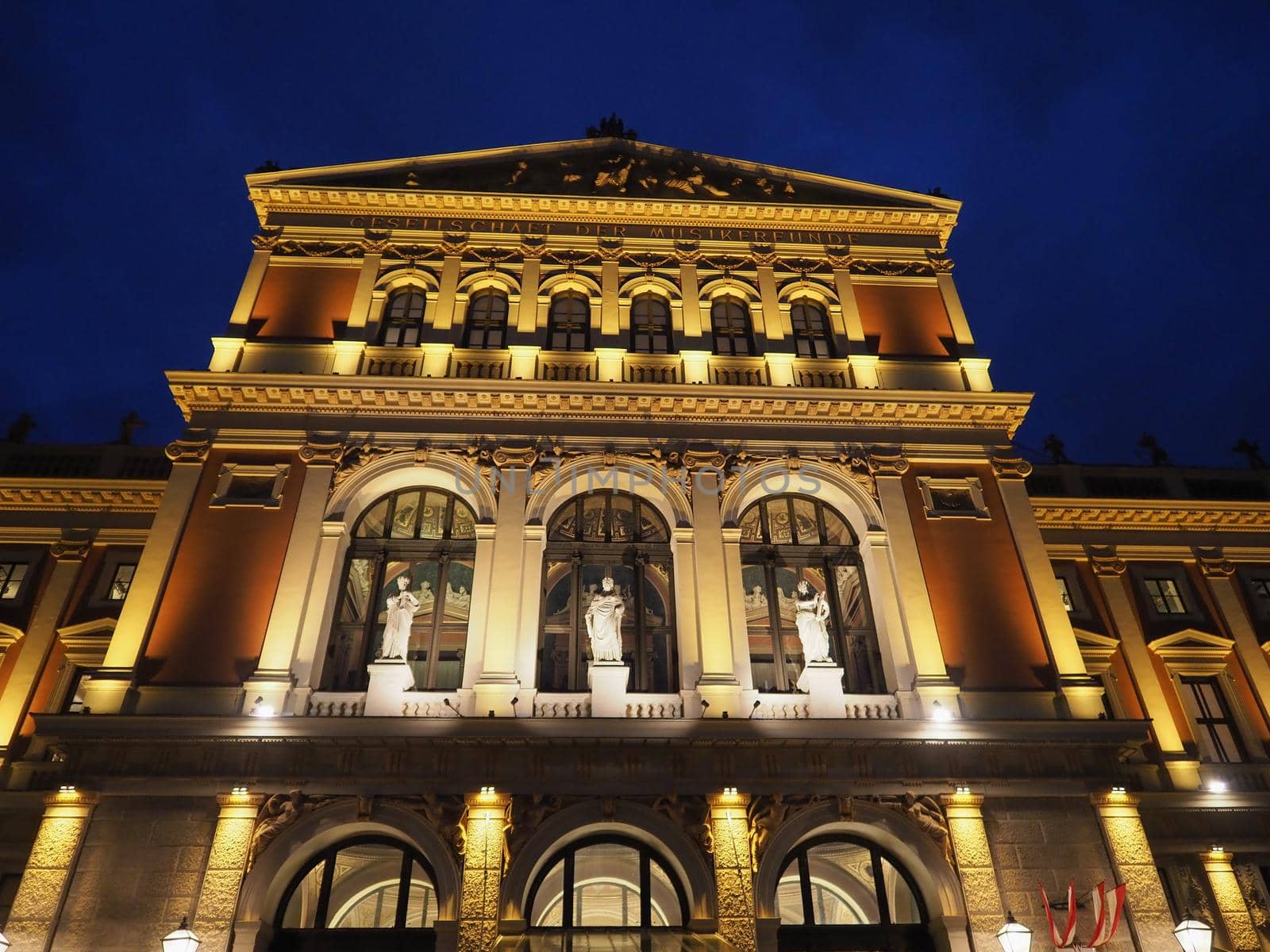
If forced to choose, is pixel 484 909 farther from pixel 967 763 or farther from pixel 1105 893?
pixel 1105 893

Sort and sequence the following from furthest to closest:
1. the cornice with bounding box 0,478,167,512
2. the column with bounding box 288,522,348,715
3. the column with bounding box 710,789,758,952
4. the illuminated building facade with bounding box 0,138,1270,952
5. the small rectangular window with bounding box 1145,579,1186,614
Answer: the small rectangular window with bounding box 1145,579,1186,614 → the cornice with bounding box 0,478,167,512 → the column with bounding box 288,522,348,715 → the illuminated building facade with bounding box 0,138,1270,952 → the column with bounding box 710,789,758,952

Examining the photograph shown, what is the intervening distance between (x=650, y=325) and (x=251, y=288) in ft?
32.5

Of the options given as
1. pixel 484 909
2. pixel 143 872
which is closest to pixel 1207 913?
pixel 484 909

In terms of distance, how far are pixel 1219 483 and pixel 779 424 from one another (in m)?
14.6

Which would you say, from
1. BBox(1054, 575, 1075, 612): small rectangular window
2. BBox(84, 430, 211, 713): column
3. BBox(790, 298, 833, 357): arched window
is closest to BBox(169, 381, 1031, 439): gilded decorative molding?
BBox(84, 430, 211, 713): column

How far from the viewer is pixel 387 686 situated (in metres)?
17.1

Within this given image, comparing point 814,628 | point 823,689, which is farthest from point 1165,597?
point 823,689

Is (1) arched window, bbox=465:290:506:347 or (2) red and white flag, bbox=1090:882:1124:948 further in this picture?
(1) arched window, bbox=465:290:506:347

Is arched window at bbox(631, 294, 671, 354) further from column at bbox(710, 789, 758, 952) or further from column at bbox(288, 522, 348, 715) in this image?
column at bbox(710, 789, 758, 952)

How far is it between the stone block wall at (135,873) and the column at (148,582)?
2036mm

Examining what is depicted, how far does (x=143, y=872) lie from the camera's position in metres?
14.9

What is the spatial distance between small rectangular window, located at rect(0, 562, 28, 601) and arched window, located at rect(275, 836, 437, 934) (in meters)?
12.9

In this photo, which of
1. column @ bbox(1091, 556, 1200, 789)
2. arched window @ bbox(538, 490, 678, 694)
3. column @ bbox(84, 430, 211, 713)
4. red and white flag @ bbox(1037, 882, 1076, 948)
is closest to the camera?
red and white flag @ bbox(1037, 882, 1076, 948)

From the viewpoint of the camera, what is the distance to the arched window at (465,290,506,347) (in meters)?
23.0
